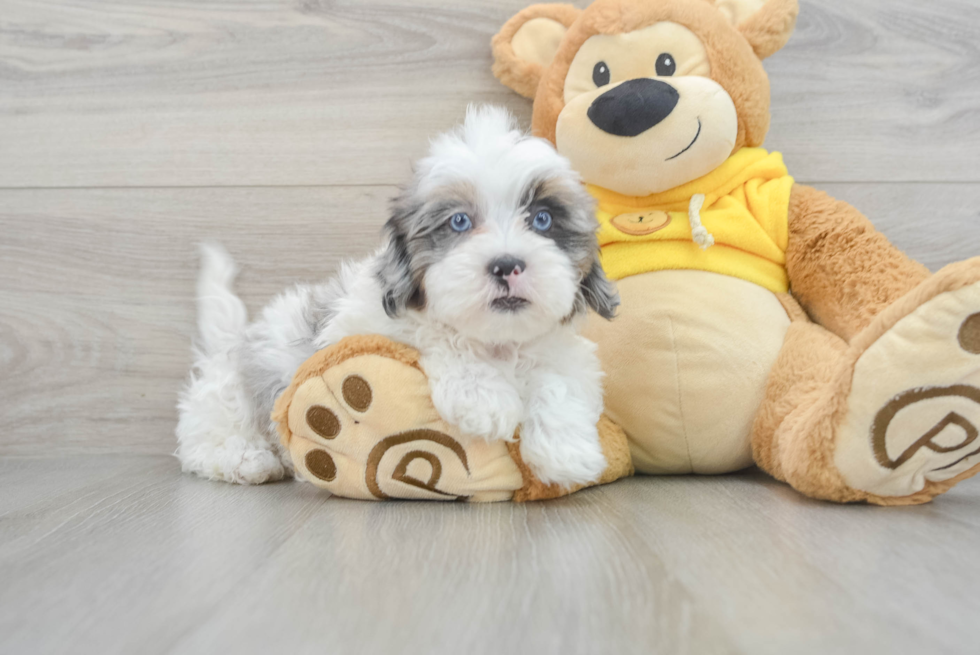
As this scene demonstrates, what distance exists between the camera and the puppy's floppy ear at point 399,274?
3.99 ft

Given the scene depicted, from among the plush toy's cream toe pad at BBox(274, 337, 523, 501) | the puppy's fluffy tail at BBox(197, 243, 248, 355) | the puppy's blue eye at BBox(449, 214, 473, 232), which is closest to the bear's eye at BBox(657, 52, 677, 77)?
the puppy's blue eye at BBox(449, 214, 473, 232)

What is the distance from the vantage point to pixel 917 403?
107cm

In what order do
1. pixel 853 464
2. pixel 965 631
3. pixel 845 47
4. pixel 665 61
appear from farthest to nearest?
pixel 845 47 < pixel 665 61 < pixel 853 464 < pixel 965 631

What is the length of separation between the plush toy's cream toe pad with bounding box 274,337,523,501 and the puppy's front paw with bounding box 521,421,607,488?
55 mm

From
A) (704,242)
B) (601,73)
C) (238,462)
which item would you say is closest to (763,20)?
(601,73)

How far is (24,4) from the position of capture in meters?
1.92

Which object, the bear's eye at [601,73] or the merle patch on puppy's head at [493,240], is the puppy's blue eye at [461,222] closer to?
the merle patch on puppy's head at [493,240]

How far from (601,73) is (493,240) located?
60 centimetres

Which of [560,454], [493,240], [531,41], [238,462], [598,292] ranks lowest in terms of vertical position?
[238,462]

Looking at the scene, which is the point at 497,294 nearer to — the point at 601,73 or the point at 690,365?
the point at 690,365

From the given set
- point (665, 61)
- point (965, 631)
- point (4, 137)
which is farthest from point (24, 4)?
point (965, 631)

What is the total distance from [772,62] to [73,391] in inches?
83.6

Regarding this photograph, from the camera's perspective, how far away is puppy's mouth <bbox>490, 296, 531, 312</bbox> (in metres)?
1.11

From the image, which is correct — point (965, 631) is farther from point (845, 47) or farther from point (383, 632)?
point (845, 47)
